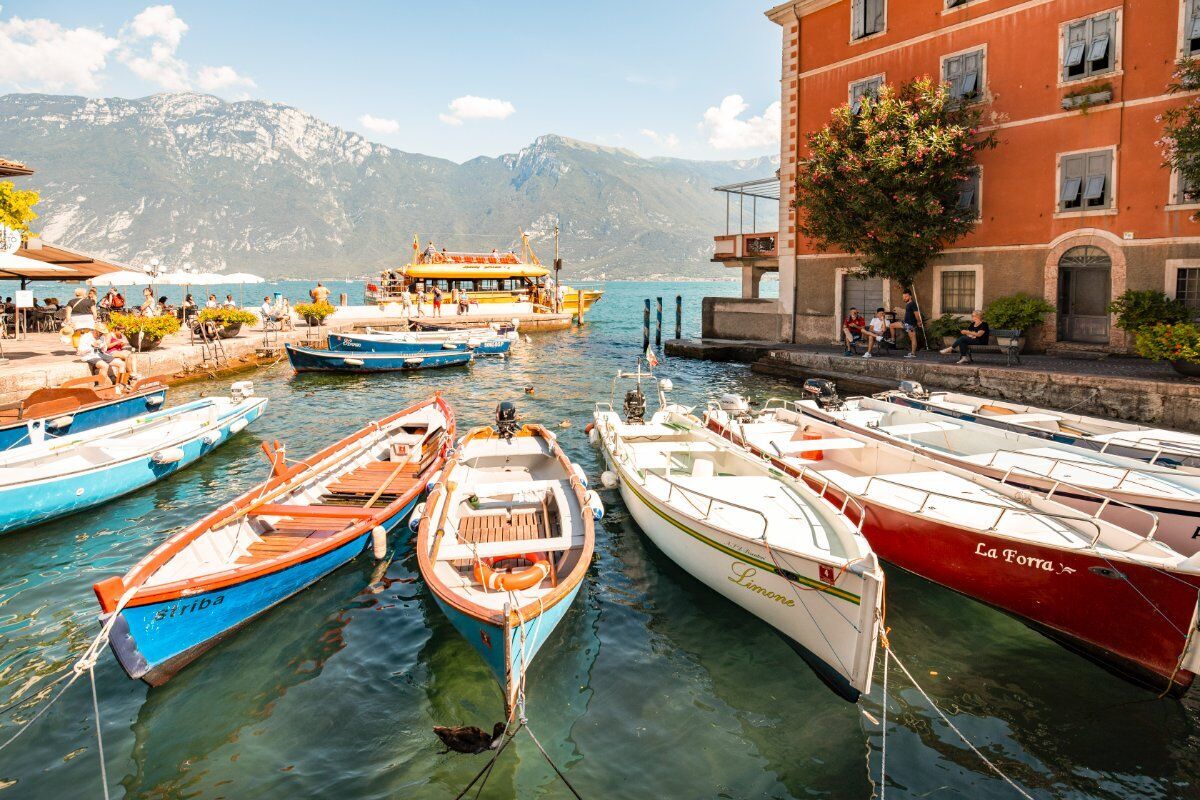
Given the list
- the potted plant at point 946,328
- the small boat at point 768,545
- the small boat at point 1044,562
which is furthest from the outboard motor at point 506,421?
the potted plant at point 946,328

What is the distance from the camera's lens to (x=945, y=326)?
2378cm

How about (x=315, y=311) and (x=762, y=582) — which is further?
(x=315, y=311)

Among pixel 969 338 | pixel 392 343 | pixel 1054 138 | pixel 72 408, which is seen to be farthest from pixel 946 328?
pixel 72 408

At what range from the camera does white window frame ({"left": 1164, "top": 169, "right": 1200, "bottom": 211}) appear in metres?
19.1

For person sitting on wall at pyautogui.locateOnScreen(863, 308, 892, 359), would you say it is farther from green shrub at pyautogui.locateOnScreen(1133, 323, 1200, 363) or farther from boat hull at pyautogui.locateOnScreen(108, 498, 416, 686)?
boat hull at pyautogui.locateOnScreen(108, 498, 416, 686)

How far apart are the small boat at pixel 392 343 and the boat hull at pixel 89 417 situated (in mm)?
12906

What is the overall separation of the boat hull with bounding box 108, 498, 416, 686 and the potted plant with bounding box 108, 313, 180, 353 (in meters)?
20.2

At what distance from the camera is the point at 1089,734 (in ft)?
22.1

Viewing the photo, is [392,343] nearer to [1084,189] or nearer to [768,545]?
[1084,189]

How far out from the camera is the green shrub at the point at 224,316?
29453 millimetres

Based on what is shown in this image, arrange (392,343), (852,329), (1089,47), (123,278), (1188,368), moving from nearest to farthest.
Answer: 1. (1188,368)
2. (1089,47)
3. (852,329)
4. (123,278)
5. (392,343)

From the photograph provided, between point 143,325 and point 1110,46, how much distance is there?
106 feet

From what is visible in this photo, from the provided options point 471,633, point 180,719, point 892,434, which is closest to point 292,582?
point 180,719

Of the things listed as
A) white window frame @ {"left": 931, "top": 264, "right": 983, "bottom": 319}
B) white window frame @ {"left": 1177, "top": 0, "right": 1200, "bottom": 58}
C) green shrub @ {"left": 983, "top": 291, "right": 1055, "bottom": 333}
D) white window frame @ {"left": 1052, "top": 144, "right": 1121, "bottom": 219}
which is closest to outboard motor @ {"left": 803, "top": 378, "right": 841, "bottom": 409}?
green shrub @ {"left": 983, "top": 291, "right": 1055, "bottom": 333}
